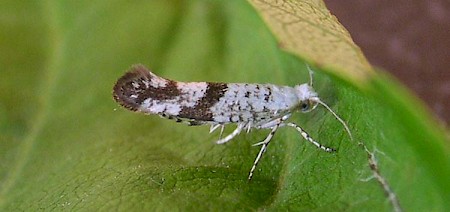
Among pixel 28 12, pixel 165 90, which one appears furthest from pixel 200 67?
pixel 28 12

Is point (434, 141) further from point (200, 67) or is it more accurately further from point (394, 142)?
point (200, 67)

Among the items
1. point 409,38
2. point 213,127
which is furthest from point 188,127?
point 409,38

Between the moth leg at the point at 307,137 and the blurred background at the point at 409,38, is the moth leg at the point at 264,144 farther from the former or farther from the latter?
the blurred background at the point at 409,38

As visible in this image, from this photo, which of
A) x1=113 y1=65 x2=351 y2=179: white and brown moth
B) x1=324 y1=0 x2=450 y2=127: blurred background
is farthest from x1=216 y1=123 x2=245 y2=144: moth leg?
x1=324 y1=0 x2=450 y2=127: blurred background

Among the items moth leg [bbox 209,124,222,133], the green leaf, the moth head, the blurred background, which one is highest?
the green leaf

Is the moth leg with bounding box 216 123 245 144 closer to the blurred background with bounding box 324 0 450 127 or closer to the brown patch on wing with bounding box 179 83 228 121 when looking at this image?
the brown patch on wing with bounding box 179 83 228 121

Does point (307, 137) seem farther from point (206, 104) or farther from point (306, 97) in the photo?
→ point (206, 104)

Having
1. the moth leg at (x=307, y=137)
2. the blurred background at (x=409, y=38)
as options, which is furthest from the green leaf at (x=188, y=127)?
the blurred background at (x=409, y=38)

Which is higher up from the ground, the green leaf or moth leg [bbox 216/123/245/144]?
the green leaf
